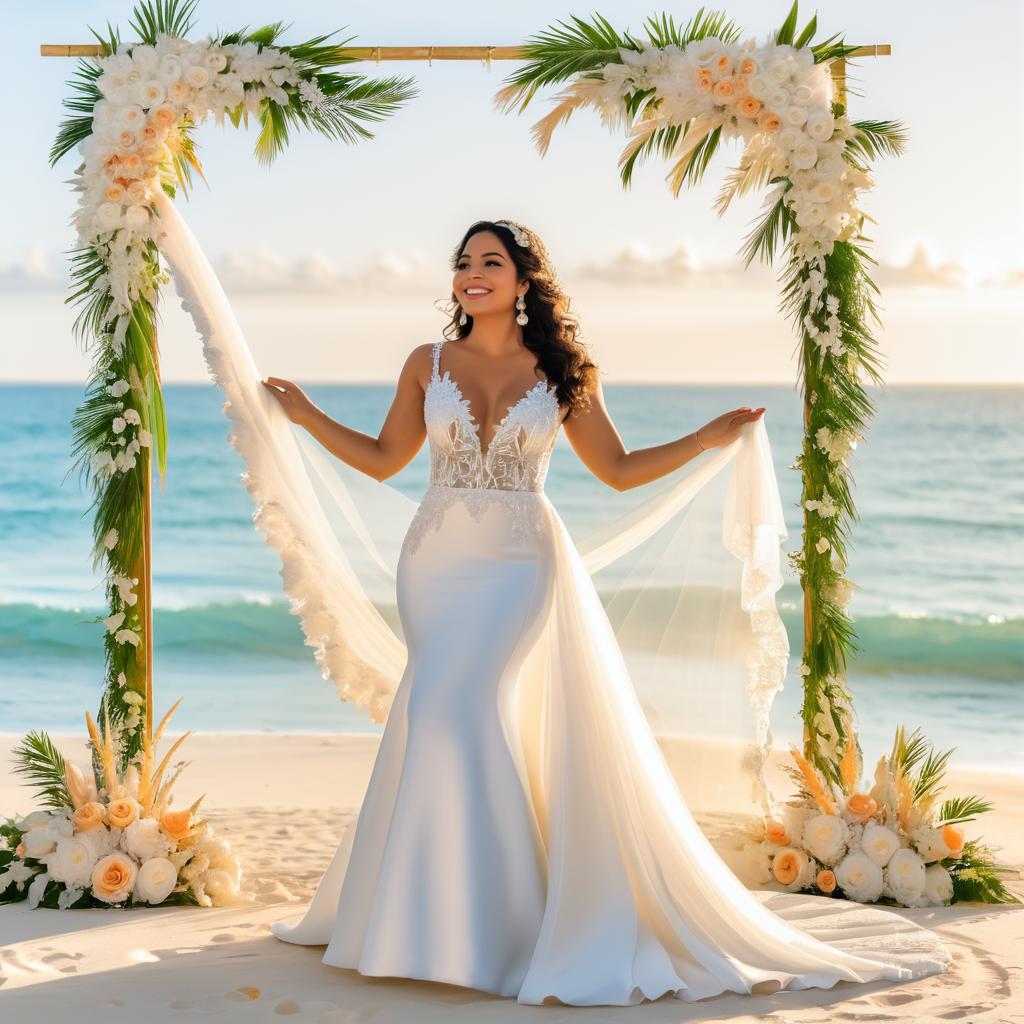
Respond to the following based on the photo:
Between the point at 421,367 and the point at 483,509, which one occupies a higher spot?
the point at 421,367

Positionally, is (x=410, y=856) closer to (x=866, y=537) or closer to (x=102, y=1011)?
(x=102, y=1011)

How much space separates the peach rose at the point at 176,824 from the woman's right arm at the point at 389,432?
160 centimetres

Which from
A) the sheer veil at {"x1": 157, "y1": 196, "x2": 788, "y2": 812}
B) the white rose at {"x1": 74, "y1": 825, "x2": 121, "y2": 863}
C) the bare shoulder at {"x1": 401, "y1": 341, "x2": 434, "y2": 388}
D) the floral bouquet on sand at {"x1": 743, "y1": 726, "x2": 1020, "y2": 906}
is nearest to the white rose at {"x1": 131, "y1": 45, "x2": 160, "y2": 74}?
the sheer veil at {"x1": 157, "y1": 196, "x2": 788, "y2": 812}

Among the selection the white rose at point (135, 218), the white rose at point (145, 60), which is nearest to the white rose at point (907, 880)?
the white rose at point (135, 218)

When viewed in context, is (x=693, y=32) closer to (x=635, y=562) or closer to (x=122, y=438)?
(x=635, y=562)

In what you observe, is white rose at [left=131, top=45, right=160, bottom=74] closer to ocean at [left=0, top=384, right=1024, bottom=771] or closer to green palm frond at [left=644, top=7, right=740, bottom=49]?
green palm frond at [left=644, top=7, right=740, bottom=49]

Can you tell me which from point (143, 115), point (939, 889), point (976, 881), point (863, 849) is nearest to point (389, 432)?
point (143, 115)

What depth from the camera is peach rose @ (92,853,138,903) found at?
553cm

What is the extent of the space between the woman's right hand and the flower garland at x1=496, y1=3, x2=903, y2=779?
142 centimetres

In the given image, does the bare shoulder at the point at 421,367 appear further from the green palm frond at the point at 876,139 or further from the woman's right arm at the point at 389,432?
the green palm frond at the point at 876,139

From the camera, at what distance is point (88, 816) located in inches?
221

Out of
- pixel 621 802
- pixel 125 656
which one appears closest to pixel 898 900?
pixel 621 802

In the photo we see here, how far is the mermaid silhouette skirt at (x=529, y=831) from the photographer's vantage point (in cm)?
437

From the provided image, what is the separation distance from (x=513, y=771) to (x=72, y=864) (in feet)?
6.93
